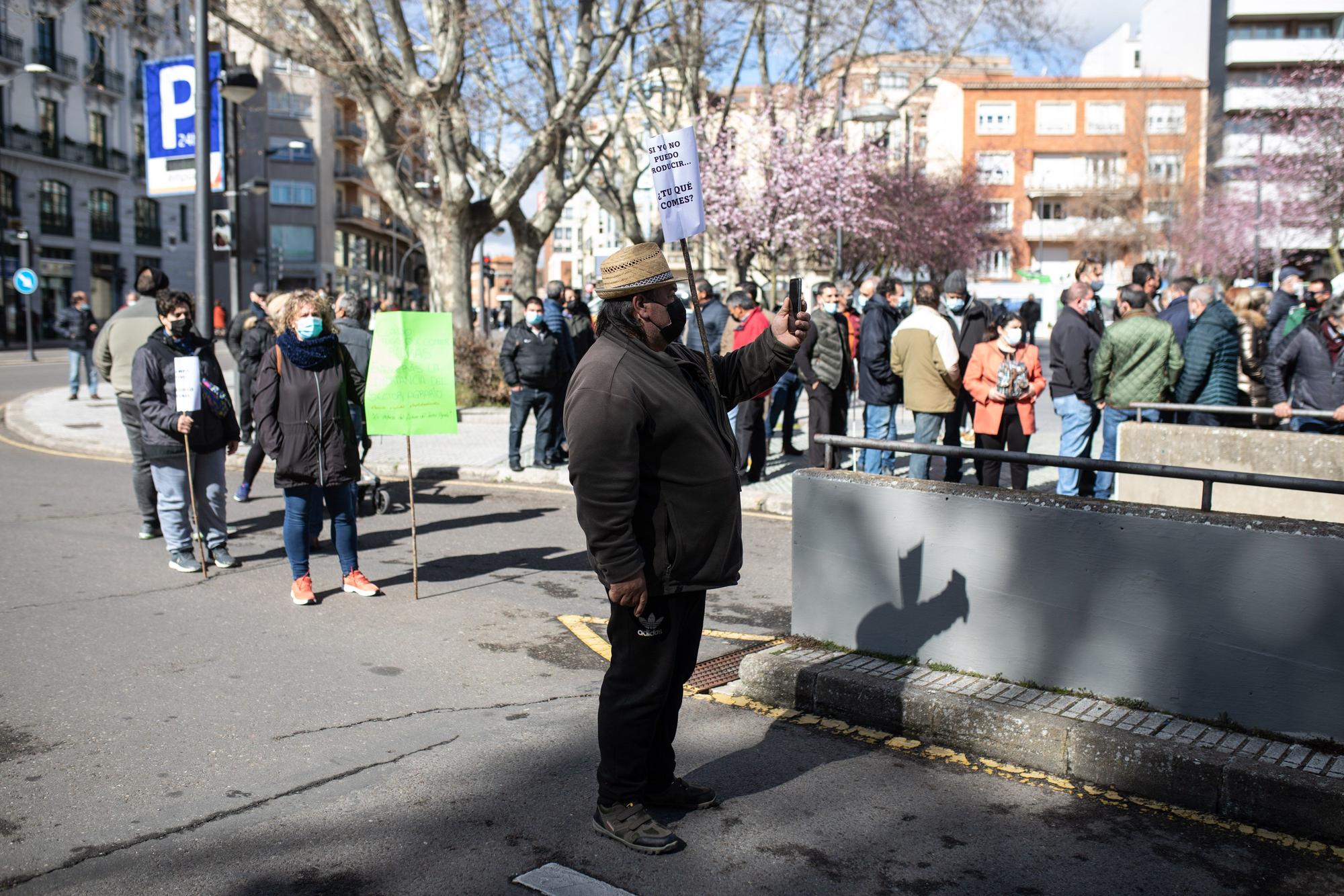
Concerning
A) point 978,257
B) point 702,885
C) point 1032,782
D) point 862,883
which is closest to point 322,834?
point 702,885

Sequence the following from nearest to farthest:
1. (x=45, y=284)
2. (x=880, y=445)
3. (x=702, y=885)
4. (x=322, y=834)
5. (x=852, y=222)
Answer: (x=702, y=885) → (x=322, y=834) → (x=880, y=445) → (x=852, y=222) → (x=45, y=284)

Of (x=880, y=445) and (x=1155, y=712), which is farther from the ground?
(x=880, y=445)

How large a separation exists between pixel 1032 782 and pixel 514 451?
8360 mm

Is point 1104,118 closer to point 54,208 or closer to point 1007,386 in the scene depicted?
point 54,208

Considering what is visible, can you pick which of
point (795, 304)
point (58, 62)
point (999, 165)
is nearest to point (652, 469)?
point (795, 304)

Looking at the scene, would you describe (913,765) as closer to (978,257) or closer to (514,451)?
(514,451)

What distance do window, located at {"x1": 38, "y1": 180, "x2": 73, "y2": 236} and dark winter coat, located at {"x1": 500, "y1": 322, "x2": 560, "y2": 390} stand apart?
4451 centimetres

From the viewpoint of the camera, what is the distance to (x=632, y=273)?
3732mm

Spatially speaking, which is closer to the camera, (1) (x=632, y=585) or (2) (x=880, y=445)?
(1) (x=632, y=585)

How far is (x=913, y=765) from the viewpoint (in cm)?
447

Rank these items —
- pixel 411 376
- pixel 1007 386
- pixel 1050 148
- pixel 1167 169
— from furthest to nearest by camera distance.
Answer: pixel 1050 148 → pixel 1167 169 → pixel 1007 386 → pixel 411 376

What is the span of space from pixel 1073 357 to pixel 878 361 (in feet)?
5.38

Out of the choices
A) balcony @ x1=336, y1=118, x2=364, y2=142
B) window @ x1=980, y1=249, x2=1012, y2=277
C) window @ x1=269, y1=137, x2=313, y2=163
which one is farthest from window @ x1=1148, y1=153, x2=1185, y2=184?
window @ x1=269, y1=137, x2=313, y2=163

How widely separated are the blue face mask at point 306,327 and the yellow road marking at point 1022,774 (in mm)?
3109
